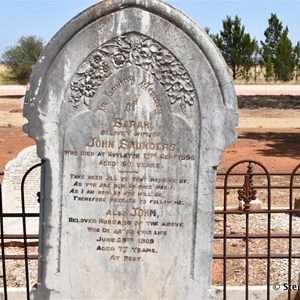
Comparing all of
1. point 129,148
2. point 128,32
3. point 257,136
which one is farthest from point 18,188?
point 257,136

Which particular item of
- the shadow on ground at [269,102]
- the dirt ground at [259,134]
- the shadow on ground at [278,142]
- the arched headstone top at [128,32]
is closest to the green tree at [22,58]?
the dirt ground at [259,134]

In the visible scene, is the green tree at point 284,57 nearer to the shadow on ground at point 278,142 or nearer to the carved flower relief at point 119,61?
the shadow on ground at point 278,142

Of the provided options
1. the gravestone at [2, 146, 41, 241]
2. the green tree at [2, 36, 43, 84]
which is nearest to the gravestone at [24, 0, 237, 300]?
the gravestone at [2, 146, 41, 241]

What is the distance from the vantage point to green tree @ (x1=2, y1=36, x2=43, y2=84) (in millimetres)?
42969

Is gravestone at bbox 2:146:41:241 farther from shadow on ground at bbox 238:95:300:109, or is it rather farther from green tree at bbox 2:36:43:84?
green tree at bbox 2:36:43:84

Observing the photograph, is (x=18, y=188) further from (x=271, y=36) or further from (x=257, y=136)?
(x=271, y=36)

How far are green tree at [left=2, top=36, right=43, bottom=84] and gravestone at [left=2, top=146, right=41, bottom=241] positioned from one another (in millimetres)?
35333

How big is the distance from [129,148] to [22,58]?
43.3 meters

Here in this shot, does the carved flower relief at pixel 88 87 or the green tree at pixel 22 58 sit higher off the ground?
the green tree at pixel 22 58

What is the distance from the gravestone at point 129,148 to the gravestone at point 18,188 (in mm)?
3959

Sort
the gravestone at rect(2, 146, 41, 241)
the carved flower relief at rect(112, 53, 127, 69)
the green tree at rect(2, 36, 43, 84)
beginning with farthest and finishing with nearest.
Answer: the green tree at rect(2, 36, 43, 84) → the gravestone at rect(2, 146, 41, 241) → the carved flower relief at rect(112, 53, 127, 69)

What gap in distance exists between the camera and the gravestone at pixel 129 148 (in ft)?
11.8

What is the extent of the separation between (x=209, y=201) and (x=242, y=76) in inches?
1839

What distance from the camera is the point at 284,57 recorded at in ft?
148
